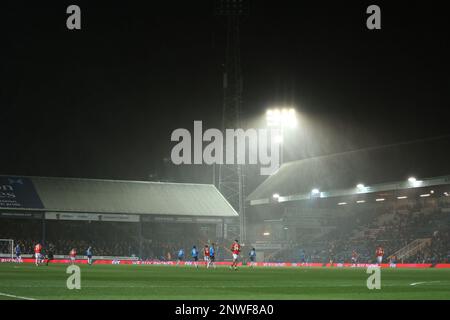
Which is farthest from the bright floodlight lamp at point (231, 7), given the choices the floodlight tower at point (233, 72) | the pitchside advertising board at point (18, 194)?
the pitchside advertising board at point (18, 194)

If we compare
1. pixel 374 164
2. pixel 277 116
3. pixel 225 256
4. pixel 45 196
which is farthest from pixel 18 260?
pixel 374 164

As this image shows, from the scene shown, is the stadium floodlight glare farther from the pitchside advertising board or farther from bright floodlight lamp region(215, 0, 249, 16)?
the pitchside advertising board

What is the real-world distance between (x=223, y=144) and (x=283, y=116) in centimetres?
780

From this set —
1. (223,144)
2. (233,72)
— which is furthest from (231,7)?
(223,144)

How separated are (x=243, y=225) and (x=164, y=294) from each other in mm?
45237

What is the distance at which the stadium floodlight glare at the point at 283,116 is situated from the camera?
218 feet

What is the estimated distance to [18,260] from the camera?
55406 mm

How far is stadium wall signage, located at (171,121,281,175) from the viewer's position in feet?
198

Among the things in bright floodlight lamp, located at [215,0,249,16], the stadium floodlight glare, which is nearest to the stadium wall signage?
the stadium floodlight glare

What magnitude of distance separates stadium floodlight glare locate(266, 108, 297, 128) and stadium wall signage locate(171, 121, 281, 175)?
1050mm

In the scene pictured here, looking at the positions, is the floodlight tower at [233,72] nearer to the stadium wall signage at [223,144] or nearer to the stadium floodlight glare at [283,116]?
the stadium wall signage at [223,144]

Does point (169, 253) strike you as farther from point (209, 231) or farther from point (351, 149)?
point (351, 149)

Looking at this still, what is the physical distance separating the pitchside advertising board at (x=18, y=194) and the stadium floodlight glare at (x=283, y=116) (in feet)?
75.4

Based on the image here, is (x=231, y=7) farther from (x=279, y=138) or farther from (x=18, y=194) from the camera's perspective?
(x=18, y=194)
